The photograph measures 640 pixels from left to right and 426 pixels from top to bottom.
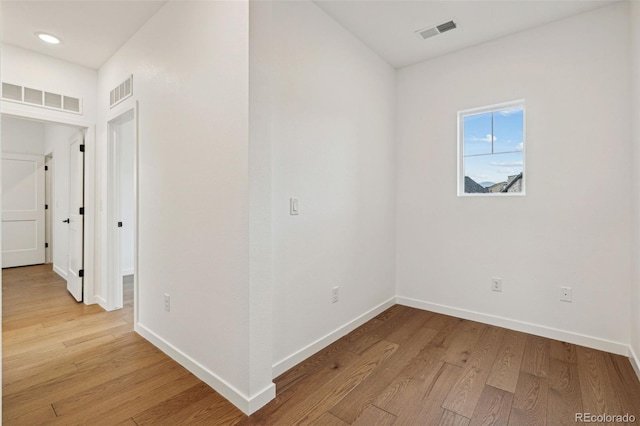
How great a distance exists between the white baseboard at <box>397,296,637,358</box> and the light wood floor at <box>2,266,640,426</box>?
0.23ft

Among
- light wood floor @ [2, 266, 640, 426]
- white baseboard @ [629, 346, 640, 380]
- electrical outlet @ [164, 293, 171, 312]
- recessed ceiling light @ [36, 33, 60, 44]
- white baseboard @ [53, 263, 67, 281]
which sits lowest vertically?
light wood floor @ [2, 266, 640, 426]

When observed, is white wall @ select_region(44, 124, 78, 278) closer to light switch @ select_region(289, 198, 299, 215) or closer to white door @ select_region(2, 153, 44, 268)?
white door @ select_region(2, 153, 44, 268)

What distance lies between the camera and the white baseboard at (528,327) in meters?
2.65

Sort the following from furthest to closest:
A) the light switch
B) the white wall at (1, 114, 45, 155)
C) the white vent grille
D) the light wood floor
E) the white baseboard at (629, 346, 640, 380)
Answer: the white wall at (1, 114, 45, 155) < the white vent grille < the light switch < the white baseboard at (629, 346, 640, 380) < the light wood floor

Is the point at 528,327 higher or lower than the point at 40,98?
lower

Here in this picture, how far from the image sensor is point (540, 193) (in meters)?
2.92

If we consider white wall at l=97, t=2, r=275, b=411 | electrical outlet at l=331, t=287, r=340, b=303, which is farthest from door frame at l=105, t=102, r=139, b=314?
electrical outlet at l=331, t=287, r=340, b=303

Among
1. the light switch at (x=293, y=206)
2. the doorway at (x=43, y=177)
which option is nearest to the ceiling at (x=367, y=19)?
the light switch at (x=293, y=206)

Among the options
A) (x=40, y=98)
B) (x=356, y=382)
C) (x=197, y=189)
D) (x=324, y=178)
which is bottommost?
(x=356, y=382)

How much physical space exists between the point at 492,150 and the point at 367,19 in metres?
1.72

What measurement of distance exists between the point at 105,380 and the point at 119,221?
192 cm

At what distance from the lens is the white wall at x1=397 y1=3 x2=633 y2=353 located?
2.63 meters

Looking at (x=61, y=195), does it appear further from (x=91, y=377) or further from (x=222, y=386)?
(x=222, y=386)

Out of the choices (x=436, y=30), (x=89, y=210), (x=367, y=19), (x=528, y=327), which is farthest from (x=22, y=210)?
(x=528, y=327)
